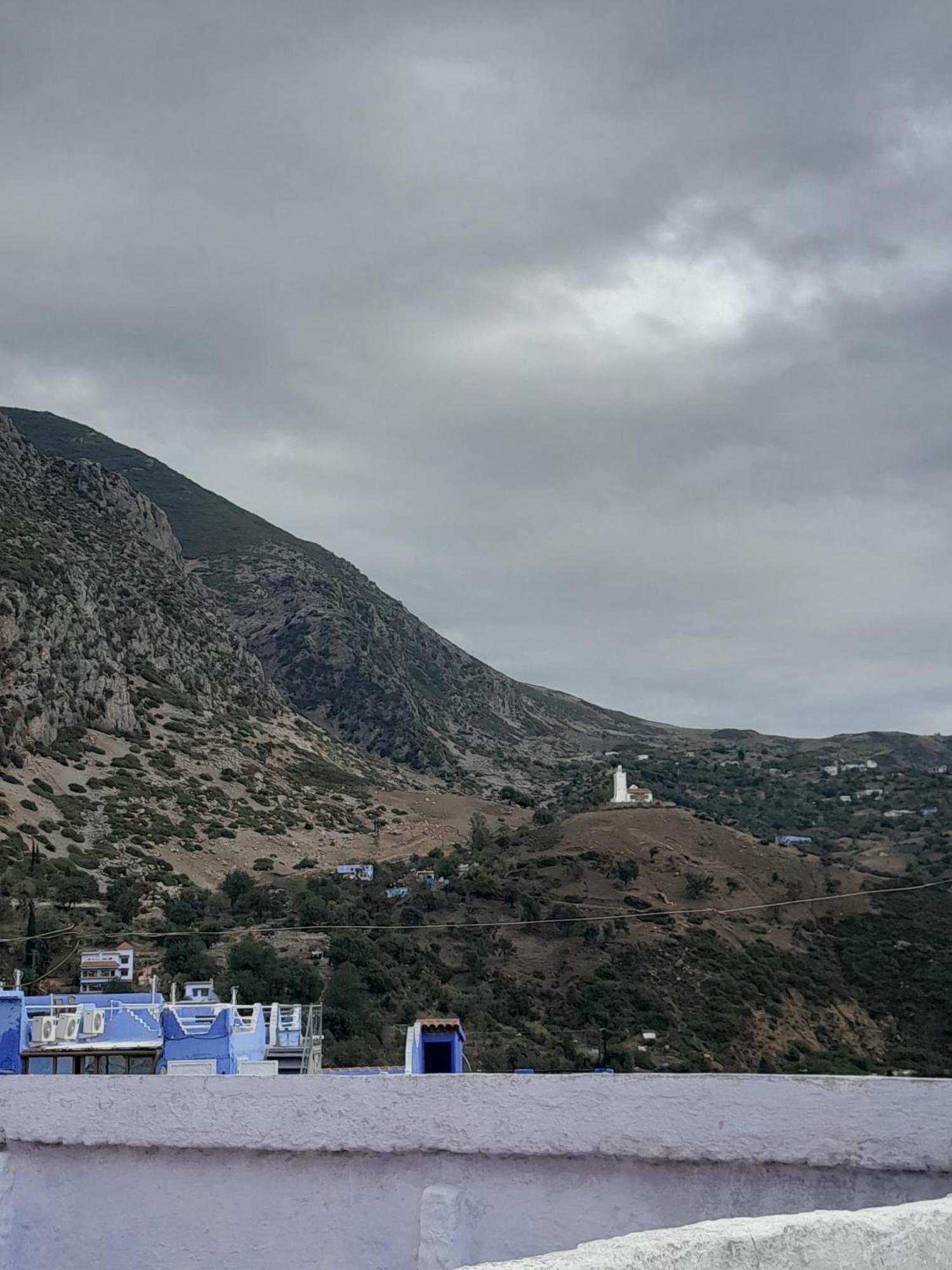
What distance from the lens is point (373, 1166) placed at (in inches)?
225

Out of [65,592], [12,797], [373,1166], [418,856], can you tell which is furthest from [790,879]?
[373,1166]

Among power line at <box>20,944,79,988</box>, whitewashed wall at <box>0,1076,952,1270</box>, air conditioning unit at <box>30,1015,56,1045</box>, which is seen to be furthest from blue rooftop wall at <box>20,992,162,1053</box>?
whitewashed wall at <box>0,1076,952,1270</box>

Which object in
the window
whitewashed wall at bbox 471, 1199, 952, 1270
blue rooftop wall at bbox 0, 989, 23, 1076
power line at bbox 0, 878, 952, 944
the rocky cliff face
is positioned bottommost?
power line at bbox 0, 878, 952, 944

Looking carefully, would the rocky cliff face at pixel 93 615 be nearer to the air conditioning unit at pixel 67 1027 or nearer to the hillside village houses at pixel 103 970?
the hillside village houses at pixel 103 970

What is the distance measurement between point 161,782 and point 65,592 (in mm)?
13401

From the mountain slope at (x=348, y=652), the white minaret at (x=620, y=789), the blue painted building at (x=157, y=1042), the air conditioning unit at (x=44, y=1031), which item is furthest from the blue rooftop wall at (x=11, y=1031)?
the mountain slope at (x=348, y=652)

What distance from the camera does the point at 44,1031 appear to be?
18.7 metres

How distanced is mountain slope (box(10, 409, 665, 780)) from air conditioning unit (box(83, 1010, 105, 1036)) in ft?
233

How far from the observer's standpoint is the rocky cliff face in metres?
61.6

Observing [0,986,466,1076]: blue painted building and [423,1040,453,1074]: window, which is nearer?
[0,986,466,1076]: blue painted building

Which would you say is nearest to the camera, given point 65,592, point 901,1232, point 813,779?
point 901,1232

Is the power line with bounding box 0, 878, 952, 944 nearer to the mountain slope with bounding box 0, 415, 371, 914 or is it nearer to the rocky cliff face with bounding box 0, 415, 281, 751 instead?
the mountain slope with bounding box 0, 415, 371, 914

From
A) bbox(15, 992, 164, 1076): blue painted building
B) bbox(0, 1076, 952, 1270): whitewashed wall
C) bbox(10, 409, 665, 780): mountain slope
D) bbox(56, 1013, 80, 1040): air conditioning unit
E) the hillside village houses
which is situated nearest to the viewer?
bbox(0, 1076, 952, 1270): whitewashed wall

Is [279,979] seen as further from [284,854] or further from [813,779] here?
[813,779]
